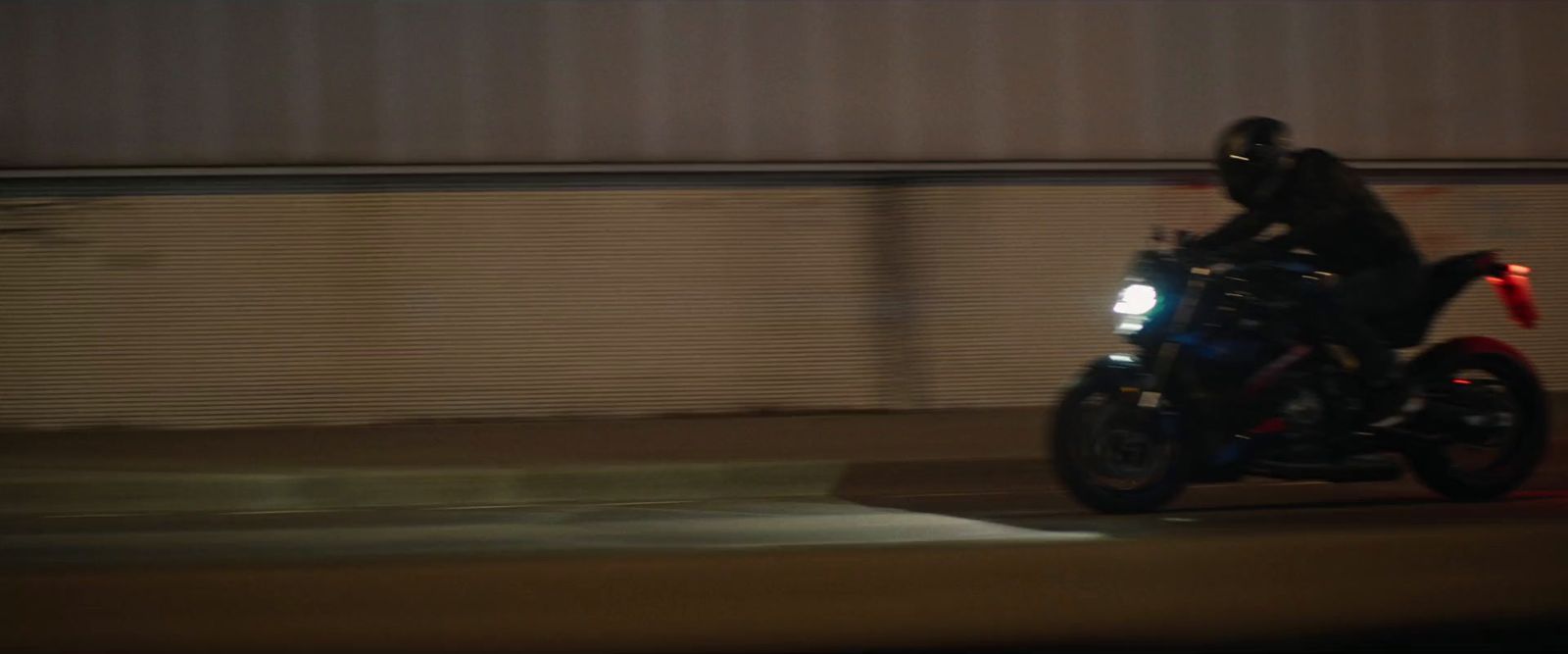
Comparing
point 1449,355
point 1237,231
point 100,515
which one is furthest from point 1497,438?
point 100,515

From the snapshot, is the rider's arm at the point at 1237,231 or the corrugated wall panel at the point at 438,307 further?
the corrugated wall panel at the point at 438,307

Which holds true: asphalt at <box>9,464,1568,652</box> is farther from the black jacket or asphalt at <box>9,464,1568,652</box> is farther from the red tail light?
the red tail light

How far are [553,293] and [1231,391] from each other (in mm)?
8083

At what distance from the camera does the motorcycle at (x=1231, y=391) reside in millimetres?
5969

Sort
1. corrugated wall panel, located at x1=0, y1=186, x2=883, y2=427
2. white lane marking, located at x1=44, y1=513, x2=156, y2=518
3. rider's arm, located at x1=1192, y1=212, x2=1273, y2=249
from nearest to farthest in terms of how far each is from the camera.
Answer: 1. rider's arm, located at x1=1192, y1=212, x2=1273, y2=249
2. white lane marking, located at x1=44, y1=513, x2=156, y2=518
3. corrugated wall panel, located at x1=0, y1=186, x2=883, y2=427

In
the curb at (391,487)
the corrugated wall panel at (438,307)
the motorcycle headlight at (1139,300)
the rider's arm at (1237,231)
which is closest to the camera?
the motorcycle headlight at (1139,300)

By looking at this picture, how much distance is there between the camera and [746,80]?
43.1 feet

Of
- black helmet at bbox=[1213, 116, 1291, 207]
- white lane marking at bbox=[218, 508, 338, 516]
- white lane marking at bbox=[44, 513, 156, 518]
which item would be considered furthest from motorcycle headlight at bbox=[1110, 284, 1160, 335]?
white lane marking at bbox=[44, 513, 156, 518]

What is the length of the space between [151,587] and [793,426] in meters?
9.41

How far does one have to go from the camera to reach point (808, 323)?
43.4 ft

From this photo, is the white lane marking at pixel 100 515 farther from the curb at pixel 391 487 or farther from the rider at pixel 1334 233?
the rider at pixel 1334 233

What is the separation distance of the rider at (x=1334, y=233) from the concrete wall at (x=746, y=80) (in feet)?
23.7

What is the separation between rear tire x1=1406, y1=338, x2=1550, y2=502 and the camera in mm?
6379

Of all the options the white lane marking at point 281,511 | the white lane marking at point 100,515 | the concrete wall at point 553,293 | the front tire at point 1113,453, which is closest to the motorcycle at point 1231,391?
the front tire at point 1113,453
